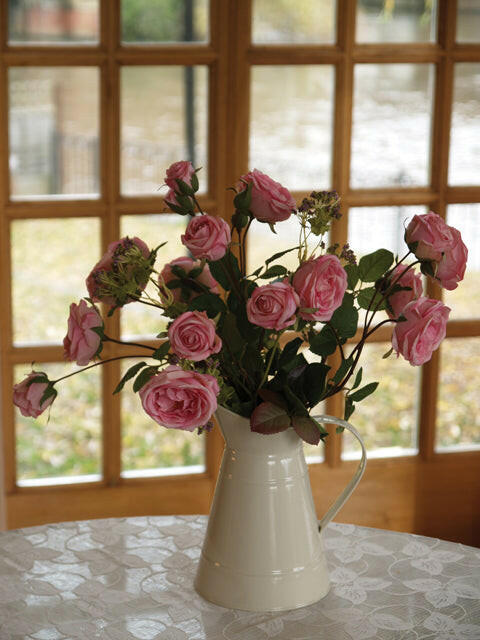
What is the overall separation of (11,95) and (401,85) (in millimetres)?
943

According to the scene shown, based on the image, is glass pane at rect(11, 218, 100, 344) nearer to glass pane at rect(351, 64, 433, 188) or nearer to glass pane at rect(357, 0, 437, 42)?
glass pane at rect(351, 64, 433, 188)

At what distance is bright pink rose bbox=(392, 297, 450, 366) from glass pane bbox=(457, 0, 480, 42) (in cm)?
133

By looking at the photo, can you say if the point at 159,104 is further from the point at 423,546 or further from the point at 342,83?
the point at 423,546

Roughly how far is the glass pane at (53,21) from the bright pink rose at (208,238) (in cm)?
112

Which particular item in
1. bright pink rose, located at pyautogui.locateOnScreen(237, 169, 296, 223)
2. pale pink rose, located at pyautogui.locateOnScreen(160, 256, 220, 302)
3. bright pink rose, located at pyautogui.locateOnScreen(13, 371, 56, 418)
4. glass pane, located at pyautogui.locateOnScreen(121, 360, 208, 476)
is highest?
bright pink rose, located at pyautogui.locateOnScreen(237, 169, 296, 223)

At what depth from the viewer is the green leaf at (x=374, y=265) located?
1417 millimetres

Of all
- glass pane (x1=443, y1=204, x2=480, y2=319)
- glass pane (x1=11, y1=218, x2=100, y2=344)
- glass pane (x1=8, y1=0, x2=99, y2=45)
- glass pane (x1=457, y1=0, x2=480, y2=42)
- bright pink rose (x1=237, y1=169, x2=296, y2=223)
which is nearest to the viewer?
bright pink rose (x1=237, y1=169, x2=296, y2=223)

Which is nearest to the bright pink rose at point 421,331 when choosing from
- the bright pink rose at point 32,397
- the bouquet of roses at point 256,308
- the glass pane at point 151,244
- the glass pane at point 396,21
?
the bouquet of roses at point 256,308

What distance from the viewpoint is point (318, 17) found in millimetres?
2395

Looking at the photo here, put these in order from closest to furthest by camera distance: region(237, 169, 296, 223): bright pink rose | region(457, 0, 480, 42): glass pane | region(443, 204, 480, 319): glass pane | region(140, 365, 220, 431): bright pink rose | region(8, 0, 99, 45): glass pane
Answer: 1. region(140, 365, 220, 431): bright pink rose
2. region(237, 169, 296, 223): bright pink rose
3. region(8, 0, 99, 45): glass pane
4. region(457, 0, 480, 42): glass pane
5. region(443, 204, 480, 319): glass pane

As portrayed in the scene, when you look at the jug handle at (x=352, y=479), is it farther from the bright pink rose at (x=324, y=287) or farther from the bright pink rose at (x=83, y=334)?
the bright pink rose at (x=83, y=334)

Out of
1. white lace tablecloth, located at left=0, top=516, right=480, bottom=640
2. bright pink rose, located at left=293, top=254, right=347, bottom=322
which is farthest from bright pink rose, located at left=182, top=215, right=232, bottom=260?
white lace tablecloth, located at left=0, top=516, right=480, bottom=640

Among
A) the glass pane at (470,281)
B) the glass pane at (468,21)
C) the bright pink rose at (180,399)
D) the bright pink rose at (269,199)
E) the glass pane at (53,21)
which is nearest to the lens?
the bright pink rose at (180,399)

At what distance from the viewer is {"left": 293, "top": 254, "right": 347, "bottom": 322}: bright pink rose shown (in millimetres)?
1315
